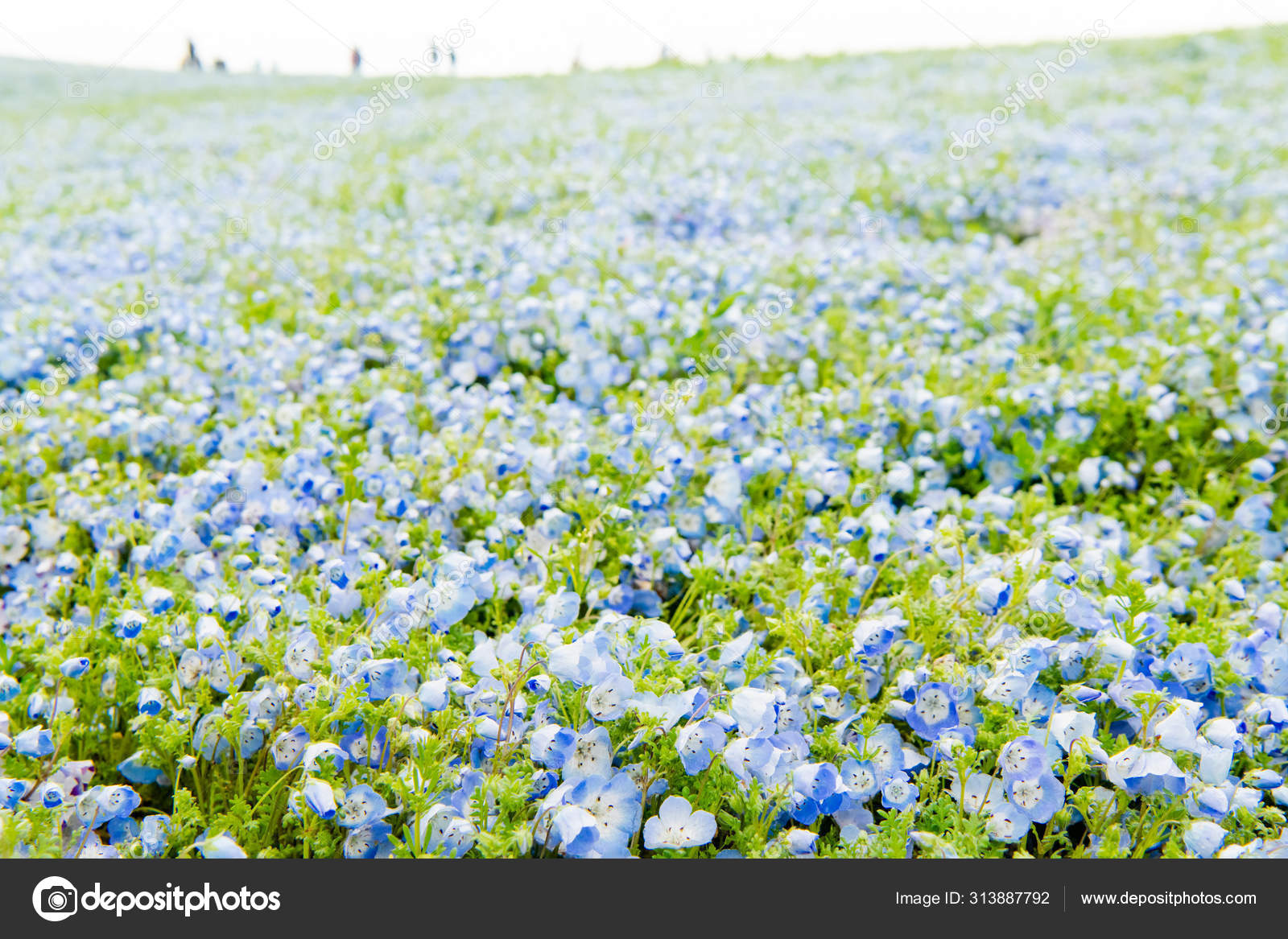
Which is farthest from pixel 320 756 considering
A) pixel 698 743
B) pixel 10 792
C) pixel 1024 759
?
pixel 1024 759

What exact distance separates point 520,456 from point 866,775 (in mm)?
1814

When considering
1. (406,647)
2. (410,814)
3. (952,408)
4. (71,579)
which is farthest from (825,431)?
(71,579)

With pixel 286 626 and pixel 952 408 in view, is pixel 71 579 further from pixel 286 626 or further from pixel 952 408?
pixel 952 408

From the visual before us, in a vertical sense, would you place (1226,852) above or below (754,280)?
below

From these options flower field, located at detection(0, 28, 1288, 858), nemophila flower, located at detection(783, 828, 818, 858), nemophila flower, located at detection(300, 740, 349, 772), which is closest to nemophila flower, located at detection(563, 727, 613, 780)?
flower field, located at detection(0, 28, 1288, 858)

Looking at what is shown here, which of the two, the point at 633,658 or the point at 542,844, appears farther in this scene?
the point at 633,658

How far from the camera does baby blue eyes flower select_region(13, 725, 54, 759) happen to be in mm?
2252

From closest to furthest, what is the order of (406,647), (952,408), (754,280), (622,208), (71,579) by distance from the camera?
1. (406,647)
2. (71,579)
3. (952,408)
4. (754,280)
5. (622,208)

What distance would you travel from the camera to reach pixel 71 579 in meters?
3.11

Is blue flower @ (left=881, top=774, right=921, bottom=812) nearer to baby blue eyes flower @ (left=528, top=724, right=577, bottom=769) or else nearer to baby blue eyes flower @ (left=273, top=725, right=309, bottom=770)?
baby blue eyes flower @ (left=528, top=724, right=577, bottom=769)

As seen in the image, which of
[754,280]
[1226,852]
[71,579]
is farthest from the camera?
[754,280]

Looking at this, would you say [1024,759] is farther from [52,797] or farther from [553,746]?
[52,797]

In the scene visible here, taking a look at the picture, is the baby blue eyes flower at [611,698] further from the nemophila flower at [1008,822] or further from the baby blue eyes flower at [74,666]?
the baby blue eyes flower at [74,666]
